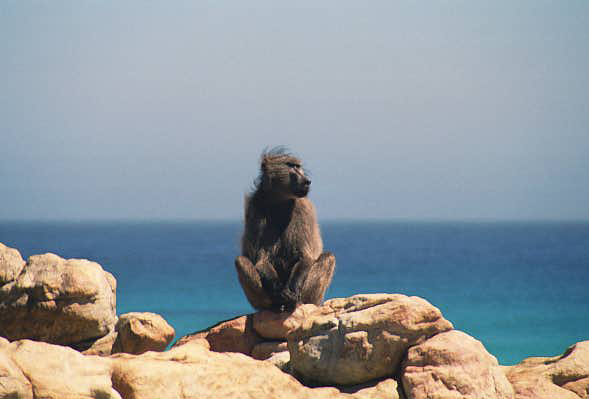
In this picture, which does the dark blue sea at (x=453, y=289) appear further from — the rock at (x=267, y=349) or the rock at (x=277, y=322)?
the rock at (x=267, y=349)

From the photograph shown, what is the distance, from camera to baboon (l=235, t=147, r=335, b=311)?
7.26m

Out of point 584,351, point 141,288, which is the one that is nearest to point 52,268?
point 584,351

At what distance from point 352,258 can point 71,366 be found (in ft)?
173

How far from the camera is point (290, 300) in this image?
282 inches

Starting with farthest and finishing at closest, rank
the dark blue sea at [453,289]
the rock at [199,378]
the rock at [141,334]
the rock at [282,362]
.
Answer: the dark blue sea at [453,289]
the rock at [141,334]
the rock at [282,362]
the rock at [199,378]

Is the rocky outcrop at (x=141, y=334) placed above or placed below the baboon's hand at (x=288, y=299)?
below

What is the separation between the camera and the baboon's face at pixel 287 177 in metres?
7.54

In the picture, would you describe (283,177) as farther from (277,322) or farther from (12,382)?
(12,382)

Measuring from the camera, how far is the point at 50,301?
7156 mm

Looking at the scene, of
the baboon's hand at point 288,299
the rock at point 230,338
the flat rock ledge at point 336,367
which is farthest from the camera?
the baboon's hand at point 288,299

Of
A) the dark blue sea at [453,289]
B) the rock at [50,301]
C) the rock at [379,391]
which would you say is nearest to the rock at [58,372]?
the rock at [379,391]

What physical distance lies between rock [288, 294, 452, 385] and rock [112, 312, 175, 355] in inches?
74.2

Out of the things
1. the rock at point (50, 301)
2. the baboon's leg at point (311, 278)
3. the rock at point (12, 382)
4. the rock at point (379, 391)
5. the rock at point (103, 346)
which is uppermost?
the rock at point (12, 382)

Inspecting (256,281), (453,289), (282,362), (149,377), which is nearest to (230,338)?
(256,281)
